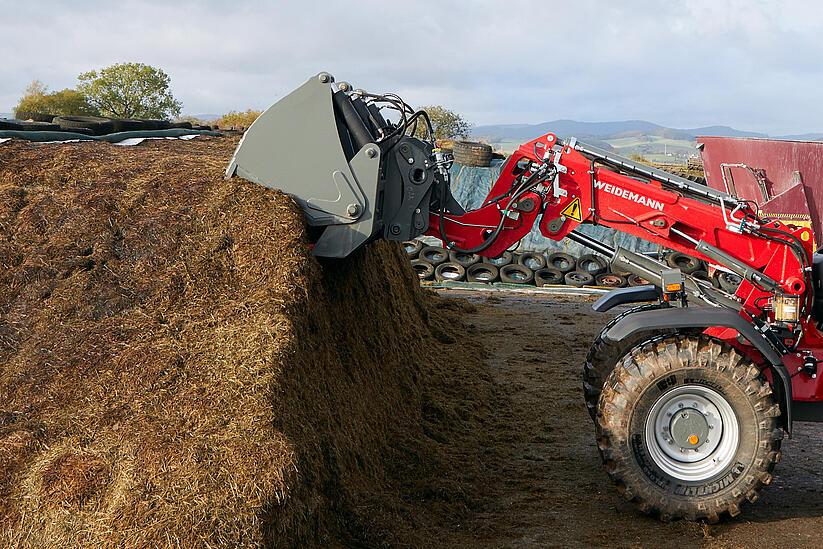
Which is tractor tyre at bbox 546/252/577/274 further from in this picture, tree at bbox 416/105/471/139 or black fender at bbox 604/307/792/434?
tree at bbox 416/105/471/139

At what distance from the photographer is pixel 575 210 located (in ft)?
20.8

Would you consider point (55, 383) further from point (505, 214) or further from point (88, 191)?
point (505, 214)

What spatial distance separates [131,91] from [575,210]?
3315cm

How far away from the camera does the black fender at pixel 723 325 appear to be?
5675mm

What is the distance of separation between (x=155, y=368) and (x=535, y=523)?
2687mm

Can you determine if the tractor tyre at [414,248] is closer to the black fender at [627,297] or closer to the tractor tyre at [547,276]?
the tractor tyre at [547,276]

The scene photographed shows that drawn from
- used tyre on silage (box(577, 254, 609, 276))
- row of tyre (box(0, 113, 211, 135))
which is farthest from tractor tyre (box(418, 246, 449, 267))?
row of tyre (box(0, 113, 211, 135))

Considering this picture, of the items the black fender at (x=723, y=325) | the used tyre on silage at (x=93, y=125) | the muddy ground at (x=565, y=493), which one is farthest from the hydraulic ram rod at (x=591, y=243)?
the used tyre on silage at (x=93, y=125)

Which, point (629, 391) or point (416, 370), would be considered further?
point (416, 370)

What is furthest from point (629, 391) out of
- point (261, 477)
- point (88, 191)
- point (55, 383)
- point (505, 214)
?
point (88, 191)

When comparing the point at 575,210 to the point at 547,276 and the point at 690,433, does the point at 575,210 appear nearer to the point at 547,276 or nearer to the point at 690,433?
the point at 690,433

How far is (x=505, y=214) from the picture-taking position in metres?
6.34

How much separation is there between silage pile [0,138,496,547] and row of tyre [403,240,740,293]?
9.15 meters

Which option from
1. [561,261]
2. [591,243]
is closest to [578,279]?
[561,261]
